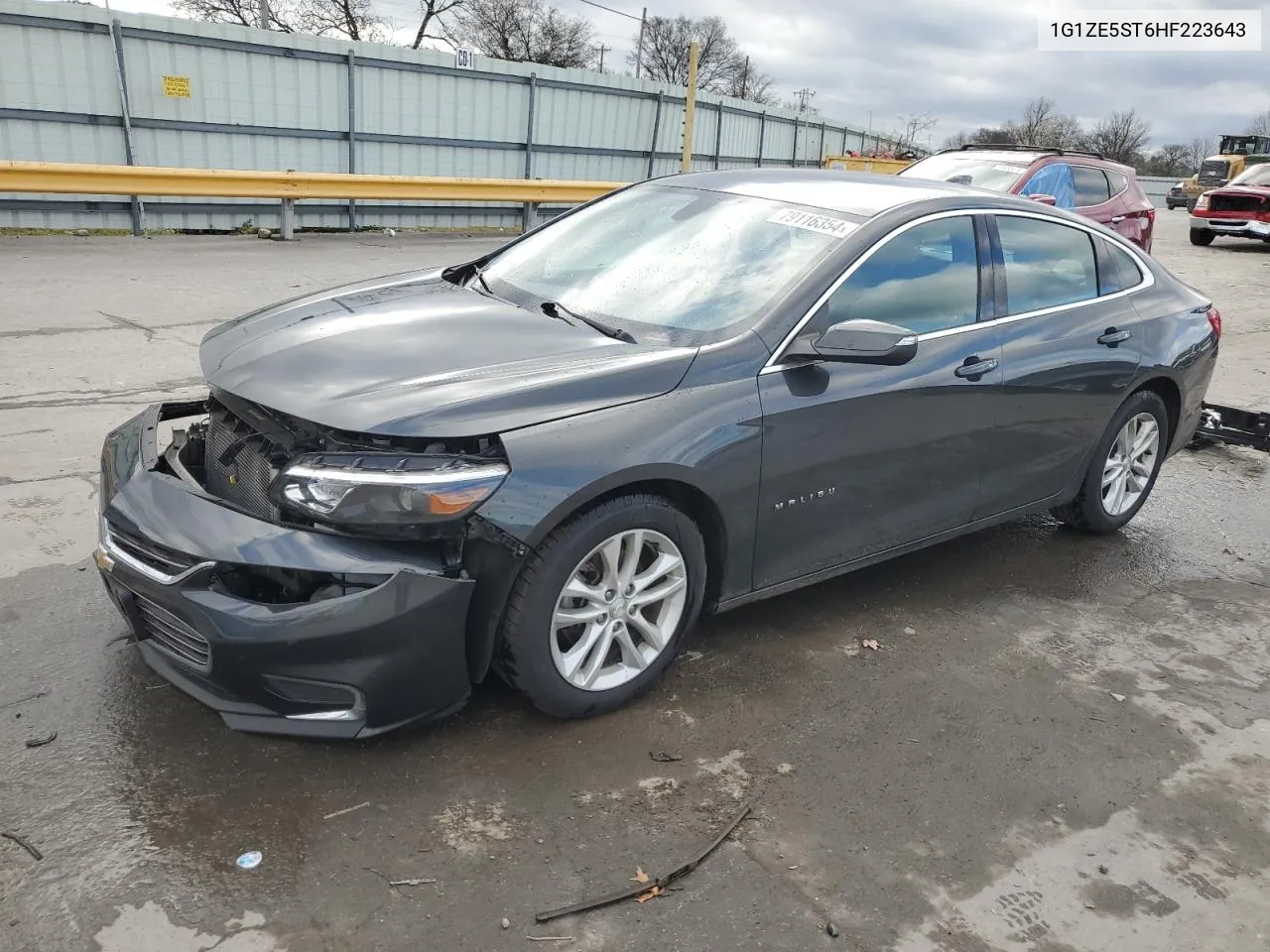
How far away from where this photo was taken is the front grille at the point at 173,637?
2.81 m

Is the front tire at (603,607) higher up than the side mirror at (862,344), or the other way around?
the side mirror at (862,344)

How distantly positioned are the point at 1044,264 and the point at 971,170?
7.05 m

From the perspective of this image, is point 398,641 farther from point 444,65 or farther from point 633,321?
point 444,65

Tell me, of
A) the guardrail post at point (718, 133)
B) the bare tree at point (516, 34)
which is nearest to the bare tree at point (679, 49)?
the bare tree at point (516, 34)

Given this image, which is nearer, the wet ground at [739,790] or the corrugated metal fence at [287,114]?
the wet ground at [739,790]

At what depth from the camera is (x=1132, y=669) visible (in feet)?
12.9

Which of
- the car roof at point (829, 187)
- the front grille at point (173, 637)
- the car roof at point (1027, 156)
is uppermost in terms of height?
the car roof at point (1027, 156)

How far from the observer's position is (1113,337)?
4703mm

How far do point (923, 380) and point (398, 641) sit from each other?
2.17m

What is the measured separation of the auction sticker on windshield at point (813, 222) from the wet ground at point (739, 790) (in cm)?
146

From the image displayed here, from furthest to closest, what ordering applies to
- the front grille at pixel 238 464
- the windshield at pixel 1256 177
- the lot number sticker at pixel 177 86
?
the windshield at pixel 1256 177 → the lot number sticker at pixel 177 86 → the front grille at pixel 238 464

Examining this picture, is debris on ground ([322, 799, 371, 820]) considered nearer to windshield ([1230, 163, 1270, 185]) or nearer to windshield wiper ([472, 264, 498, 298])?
windshield wiper ([472, 264, 498, 298])

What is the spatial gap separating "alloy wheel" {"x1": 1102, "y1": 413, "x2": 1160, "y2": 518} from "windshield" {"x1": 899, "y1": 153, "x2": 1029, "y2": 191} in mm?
5779

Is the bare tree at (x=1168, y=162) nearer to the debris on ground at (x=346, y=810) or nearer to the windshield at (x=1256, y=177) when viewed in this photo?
the windshield at (x=1256, y=177)
